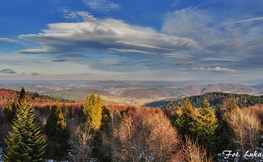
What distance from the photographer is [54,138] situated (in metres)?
31.8

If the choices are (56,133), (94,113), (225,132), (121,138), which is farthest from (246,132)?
(56,133)

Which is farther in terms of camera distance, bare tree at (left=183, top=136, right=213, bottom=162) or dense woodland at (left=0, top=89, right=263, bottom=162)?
dense woodland at (left=0, top=89, right=263, bottom=162)

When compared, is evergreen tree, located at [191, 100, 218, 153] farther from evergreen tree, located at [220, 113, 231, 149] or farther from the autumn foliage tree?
the autumn foliage tree

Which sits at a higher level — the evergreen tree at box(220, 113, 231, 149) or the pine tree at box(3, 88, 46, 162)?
the pine tree at box(3, 88, 46, 162)

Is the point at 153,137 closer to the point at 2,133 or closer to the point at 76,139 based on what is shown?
the point at 76,139

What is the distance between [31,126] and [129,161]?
15916 mm

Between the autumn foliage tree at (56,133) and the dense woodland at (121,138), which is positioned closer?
the dense woodland at (121,138)

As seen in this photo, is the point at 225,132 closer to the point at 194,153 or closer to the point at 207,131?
the point at 207,131

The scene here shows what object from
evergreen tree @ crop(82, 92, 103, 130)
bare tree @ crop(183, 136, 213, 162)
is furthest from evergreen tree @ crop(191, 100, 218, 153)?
evergreen tree @ crop(82, 92, 103, 130)

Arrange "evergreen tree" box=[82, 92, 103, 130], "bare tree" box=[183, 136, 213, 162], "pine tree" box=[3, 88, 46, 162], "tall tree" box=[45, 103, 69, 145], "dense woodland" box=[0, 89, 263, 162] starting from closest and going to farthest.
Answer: "bare tree" box=[183, 136, 213, 162]
"pine tree" box=[3, 88, 46, 162]
"dense woodland" box=[0, 89, 263, 162]
"tall tree" box=[45, 103, 69, 145]
"evergreen tree" box=[82, 92, 103, 130]

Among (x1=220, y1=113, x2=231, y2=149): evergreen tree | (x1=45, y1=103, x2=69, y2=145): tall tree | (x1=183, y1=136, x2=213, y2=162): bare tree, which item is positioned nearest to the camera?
(x1=183, y1=136, x2=213, y2=162): bare tree

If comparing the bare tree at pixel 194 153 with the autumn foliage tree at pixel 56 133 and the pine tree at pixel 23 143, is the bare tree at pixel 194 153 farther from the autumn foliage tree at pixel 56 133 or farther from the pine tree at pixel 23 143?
the autumn foliage tree at pixel 56 133

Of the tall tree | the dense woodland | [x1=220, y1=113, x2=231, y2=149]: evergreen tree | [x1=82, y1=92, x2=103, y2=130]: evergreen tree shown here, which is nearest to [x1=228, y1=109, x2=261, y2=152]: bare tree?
the dense woodland

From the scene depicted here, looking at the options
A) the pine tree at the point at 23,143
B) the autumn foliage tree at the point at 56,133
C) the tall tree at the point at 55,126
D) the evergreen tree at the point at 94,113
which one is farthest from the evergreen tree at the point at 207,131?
the tall tree at the point at 55,126
